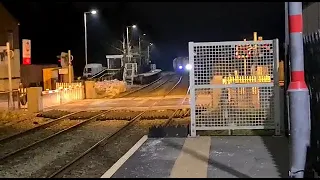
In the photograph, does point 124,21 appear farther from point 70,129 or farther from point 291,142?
point 291,142

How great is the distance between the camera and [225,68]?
1091 centimetres

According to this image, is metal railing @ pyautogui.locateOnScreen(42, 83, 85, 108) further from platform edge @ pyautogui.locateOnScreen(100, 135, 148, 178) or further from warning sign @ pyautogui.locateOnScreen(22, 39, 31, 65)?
platform edge @ pyautogui.locateOnScreen(100, 135, 148, 178)

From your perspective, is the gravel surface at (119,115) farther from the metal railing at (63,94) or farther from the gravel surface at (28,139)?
the metal railing at (63,94)

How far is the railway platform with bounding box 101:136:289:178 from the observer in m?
7.29

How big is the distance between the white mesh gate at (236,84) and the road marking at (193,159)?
72 cm

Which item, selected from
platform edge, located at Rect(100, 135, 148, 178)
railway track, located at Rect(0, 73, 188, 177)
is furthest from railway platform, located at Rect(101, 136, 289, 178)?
railway track, located at Rect(0, 73, 188, 177)

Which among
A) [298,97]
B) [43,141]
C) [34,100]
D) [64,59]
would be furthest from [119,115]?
[298,97]

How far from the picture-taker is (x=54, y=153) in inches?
501

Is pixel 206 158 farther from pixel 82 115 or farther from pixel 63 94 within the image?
pixel 63 94

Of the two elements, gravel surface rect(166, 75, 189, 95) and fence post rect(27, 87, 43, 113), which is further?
gravel surface rect(166, 75, 189, 95)

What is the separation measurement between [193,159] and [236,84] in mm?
2855

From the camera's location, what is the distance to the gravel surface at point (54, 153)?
10.5m

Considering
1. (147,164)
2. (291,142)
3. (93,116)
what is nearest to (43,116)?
(93,116)

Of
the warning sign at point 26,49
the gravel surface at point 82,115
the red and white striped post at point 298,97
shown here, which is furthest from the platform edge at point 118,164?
the warning sign at point 26,49
